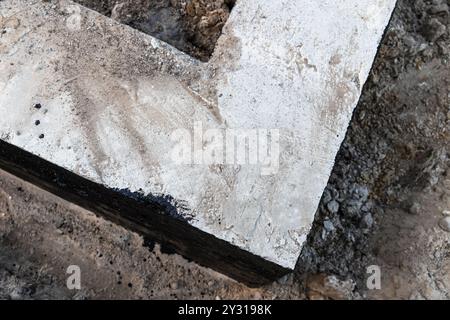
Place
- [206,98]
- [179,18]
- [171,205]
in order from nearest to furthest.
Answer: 1. [171,205]
2. [206,98]
3. [179,18]

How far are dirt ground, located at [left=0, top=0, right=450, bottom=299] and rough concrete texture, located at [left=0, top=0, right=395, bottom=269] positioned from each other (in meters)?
0.53

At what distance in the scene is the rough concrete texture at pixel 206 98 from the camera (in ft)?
7.97

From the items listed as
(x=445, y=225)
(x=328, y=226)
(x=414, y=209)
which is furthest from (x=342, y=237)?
(x=445, y=225)

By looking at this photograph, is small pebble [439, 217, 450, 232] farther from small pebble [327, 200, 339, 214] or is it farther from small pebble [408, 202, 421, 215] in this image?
small pebble [327, 200, 339, 214]

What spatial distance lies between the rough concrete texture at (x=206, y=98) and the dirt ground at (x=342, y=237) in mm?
528

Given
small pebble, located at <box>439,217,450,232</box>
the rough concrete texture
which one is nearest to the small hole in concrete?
the rough concrete texture

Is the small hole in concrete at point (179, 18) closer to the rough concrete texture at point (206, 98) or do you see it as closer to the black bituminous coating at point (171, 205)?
the rough concrete texture at point (206, 98)

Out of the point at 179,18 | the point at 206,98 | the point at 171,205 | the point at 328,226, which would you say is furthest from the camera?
the point at 179,18

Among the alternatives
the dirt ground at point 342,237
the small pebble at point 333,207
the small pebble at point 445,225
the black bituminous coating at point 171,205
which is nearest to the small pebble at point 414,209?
the dirt ground at point 342,237

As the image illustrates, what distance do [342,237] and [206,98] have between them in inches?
41.2

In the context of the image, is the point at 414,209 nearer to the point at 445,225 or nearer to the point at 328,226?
the point at 445,225

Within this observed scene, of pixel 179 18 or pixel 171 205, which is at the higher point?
pixel 179 18

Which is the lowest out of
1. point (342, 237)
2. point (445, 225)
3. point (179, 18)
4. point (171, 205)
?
point (342, 237)

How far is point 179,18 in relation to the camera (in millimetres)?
3080
